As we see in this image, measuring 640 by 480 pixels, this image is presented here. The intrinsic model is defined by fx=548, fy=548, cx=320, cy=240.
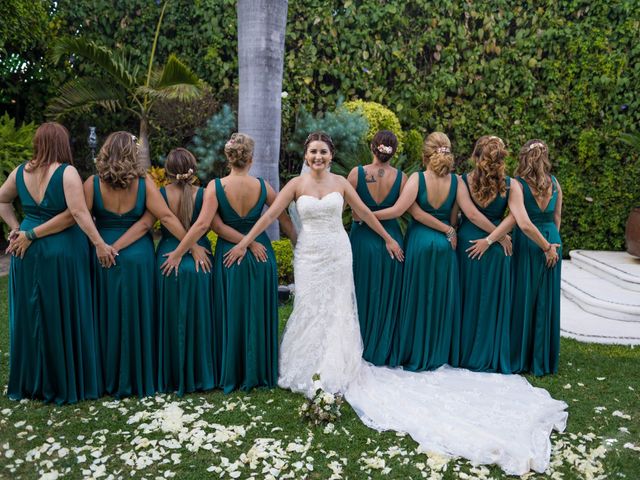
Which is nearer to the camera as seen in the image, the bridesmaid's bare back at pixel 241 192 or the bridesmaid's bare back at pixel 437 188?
the bridesmaid's bare back at pixel 241 192

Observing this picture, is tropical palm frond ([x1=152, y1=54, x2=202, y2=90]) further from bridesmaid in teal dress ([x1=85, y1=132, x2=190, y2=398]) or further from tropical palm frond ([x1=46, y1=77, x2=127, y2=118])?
bridesmaid in teal dress ([x1=85, y1=132, x2=190, y2=398])

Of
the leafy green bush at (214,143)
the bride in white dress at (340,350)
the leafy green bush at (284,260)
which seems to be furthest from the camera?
the leafy green bush at (214,143)

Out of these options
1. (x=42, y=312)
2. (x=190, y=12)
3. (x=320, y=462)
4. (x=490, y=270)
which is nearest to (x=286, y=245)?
(x=490, y=270)

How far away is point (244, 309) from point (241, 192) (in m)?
0.94

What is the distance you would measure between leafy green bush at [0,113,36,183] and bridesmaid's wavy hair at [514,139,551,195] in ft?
27.0

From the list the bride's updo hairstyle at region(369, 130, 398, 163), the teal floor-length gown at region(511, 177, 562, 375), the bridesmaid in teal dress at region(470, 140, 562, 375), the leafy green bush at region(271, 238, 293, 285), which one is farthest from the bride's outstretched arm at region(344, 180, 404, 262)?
the leafy green bush at region(271, 238, 293, 285)

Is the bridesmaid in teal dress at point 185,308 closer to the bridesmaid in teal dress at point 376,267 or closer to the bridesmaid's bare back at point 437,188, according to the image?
the bridesmaid in teal dress at point 376,267

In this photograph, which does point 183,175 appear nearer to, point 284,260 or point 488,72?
point 284,260

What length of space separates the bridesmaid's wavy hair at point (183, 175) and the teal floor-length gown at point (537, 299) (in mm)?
2909

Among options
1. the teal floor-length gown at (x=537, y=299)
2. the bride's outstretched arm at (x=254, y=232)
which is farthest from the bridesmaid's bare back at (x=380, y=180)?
the teal floor-length gown at (x=537, y=299)

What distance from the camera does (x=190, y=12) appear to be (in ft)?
32.2

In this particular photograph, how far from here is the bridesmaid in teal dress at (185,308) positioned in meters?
4.29

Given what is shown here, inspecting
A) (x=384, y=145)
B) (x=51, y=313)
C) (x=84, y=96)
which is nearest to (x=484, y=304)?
(x=384, y=145)

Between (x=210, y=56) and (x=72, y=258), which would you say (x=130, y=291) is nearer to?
(x=72, y=258)
